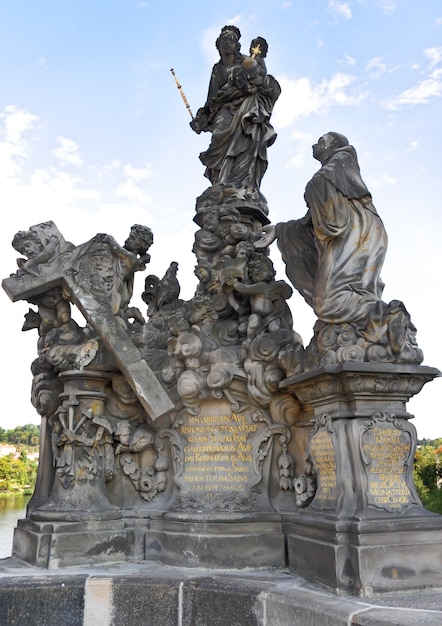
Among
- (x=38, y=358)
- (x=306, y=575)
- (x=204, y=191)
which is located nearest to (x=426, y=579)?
(x=306, y=575)

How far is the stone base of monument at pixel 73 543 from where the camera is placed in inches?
236

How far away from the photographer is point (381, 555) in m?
4.71

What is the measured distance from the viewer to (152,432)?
6852 millimetres

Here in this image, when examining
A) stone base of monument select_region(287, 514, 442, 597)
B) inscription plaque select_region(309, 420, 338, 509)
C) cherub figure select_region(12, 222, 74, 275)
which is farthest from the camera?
cherub figure select_region(12, 222, 74, 275)

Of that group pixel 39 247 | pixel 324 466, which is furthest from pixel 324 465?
pixel 39 247

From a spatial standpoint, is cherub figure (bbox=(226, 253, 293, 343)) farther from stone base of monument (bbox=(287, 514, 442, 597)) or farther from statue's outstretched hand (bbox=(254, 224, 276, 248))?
stone base of monument (bbox=(287, 514, 442, 597))

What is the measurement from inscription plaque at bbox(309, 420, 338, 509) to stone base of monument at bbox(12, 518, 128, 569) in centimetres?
225

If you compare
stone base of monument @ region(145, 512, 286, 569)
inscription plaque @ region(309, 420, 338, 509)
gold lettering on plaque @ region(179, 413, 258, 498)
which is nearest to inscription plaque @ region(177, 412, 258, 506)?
gold lettering on plaque @ region(179, 413, 258, 498)

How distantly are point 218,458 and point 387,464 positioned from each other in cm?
199

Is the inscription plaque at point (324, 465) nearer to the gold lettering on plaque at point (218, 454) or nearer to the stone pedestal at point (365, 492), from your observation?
the stone pedestal at point (365, 492)

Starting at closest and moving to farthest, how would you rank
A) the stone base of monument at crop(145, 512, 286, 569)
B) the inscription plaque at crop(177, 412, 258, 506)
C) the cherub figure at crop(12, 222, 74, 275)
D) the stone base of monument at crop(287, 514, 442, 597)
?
the stone base of monument at crop(287, 514, 442, 597) → the stone base of monument at crop(145, 512, 286, 569) → the inscription plaque at crop(177, 412, 258, 506) → the cherub figure at crop(12, 222, 74, 275)

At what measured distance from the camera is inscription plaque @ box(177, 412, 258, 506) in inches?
247

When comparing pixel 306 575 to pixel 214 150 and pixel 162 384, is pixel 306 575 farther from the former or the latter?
pixel 214 150

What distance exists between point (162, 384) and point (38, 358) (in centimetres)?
165
